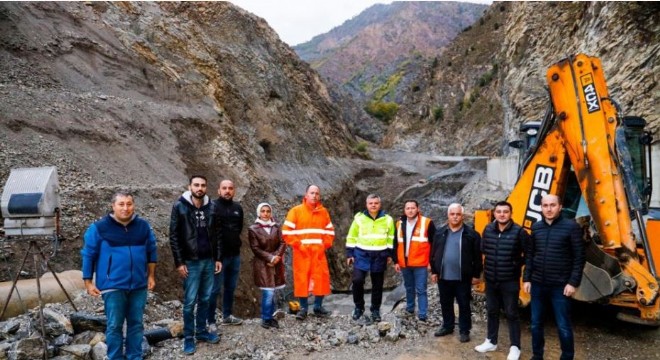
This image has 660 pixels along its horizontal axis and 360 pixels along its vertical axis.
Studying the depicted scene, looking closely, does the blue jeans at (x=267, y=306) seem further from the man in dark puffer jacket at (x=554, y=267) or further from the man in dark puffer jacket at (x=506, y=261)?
the man in dark puffer jacket at (x=554, y=267)

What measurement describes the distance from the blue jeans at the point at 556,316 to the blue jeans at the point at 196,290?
381 centimetres

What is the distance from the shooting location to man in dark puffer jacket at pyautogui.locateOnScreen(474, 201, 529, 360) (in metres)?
5.40

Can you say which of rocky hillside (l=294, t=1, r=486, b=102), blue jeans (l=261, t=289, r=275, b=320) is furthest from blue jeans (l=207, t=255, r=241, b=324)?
rocky hillside (l=294, t=1, r=486, b=102)

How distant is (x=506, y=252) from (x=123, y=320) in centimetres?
424

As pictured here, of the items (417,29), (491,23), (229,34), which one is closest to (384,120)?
(491,23)

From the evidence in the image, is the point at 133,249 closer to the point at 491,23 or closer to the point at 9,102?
the point at 9,102

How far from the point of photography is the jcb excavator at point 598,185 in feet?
17.5

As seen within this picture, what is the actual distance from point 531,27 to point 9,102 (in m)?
21.2

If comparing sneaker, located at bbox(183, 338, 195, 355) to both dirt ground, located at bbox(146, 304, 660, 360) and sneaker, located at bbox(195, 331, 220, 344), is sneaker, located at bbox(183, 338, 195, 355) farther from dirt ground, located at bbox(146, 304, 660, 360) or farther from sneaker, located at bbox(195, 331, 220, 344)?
sneaker, located at bbox(195, 331, 220, 344)

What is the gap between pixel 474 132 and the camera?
43031mm

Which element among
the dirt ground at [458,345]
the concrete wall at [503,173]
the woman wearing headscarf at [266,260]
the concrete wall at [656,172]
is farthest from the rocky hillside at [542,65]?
the woman wearing headscarf at [266,260]

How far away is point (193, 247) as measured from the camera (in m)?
5.70

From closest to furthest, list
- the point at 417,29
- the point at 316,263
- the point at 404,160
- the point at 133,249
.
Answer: the point at 133,249, the point at 316,263, the point at 404,160, the point at 417,29

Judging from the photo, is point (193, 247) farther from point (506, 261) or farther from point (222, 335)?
point (506, 261)
